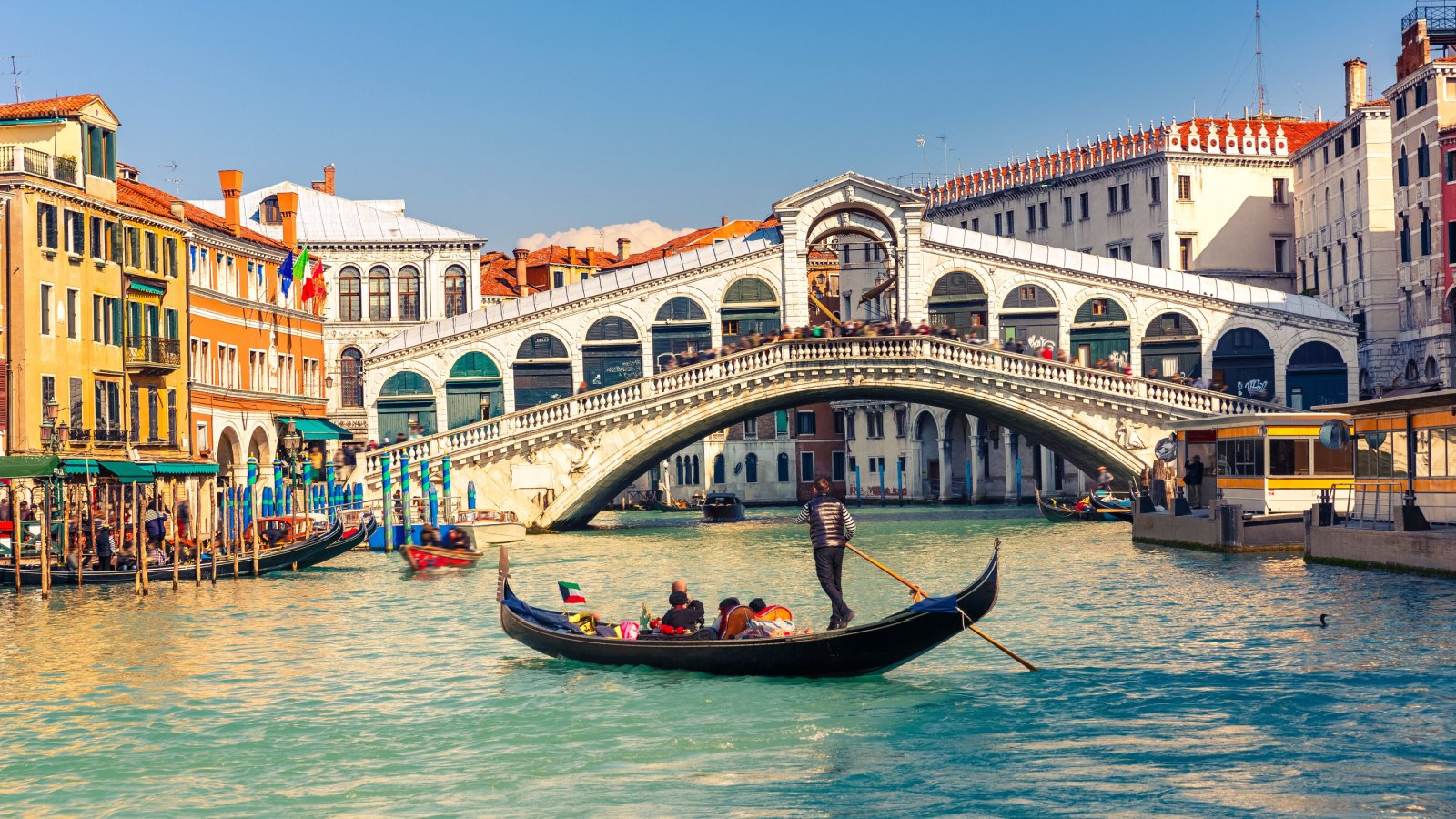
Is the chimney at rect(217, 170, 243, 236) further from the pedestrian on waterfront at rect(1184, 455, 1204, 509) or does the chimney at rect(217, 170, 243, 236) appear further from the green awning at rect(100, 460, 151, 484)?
the pedestrian on waterfront at rect(1184, 455, 1204, 509)

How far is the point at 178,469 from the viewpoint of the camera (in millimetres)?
30000

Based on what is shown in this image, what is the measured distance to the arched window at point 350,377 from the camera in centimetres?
5094

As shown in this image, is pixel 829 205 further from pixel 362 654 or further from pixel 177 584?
pixel 362 654

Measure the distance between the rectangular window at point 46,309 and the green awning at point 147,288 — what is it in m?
2.78

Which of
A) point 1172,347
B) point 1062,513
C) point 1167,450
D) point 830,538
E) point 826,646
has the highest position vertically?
point 1172,347

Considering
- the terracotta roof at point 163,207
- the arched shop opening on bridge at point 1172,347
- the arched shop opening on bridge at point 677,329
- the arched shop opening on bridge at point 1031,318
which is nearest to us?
the terracotta roof at point 163,207

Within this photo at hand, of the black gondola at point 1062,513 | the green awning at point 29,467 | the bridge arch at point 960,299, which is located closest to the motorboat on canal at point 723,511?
the black gondola at point 1062,513

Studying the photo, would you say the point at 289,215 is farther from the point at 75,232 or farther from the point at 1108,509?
the point at 1108,509

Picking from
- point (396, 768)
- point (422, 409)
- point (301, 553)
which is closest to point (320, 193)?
point (422, 409)

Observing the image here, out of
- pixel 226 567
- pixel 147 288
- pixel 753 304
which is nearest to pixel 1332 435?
pixel 226 567

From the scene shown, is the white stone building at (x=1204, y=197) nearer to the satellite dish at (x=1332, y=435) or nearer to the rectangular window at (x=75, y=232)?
the satellite dish at (x=1332, y=435)

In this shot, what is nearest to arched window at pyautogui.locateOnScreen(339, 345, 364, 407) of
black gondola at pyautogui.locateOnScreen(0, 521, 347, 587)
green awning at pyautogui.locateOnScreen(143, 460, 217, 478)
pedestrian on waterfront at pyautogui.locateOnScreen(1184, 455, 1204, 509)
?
green awning at pyautogui.locateOnScreen(143, 460, 217, 478)

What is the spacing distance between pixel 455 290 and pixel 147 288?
17515mm

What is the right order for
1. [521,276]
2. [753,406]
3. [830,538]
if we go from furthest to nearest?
1. [521,276]
2. [753,406]
3. [830,538]
